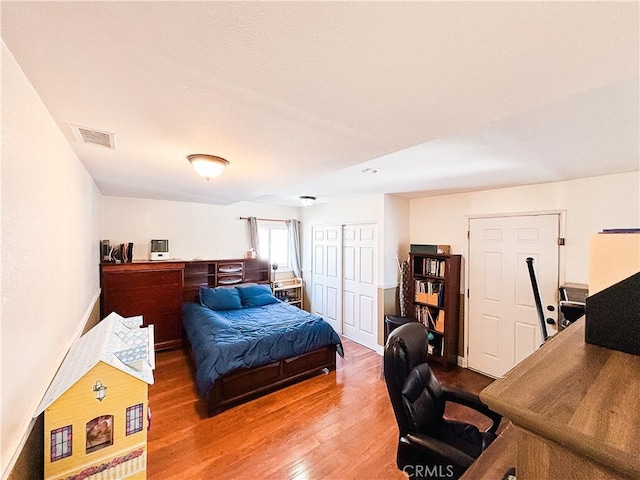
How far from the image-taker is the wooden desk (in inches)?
16.6

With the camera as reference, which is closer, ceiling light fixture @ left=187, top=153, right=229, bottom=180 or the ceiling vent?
the ceiling vent

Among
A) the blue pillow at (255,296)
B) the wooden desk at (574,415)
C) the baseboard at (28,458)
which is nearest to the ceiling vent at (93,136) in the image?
the baseboard at (28,458)

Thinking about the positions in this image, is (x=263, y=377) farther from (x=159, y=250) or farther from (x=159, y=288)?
(x=159, y=250)

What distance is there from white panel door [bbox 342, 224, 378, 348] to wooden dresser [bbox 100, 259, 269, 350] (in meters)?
2.08

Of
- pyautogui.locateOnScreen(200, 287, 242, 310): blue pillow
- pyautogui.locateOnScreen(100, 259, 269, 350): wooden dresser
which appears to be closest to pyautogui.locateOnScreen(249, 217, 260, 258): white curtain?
pyautogui.locateOnScreen(100, 259, 269, 350): wooden dresser

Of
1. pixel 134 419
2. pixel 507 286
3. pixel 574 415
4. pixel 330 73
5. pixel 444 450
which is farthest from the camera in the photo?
pixel 507 286

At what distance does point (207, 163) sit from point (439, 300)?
3201 millimetres

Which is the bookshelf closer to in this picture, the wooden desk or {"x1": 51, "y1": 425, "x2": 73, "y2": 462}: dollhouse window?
the wooden desk

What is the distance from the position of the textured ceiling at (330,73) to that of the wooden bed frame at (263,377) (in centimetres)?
212

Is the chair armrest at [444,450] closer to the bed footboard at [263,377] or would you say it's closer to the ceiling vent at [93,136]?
the bed footboard at [263,377]

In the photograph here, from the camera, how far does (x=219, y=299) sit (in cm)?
389

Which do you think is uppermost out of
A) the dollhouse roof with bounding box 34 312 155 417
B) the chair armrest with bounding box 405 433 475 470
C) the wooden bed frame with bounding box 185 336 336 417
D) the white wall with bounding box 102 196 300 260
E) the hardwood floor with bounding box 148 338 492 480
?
the white wall with bounding box 102 196 300 260

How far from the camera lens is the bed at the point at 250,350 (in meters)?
2.46

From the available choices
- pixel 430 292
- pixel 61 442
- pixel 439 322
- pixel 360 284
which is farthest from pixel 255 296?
pixel 61 442
